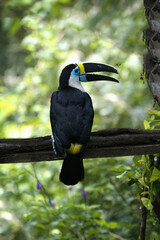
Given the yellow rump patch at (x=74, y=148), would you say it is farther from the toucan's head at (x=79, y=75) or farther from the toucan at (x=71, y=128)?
the toucan's head at (x=79, y=75)

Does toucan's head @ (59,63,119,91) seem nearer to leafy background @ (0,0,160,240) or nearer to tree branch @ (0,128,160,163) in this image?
leafy background @ (0,0,160,240)

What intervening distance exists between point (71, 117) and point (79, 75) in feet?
1.96

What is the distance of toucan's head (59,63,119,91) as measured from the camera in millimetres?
2256

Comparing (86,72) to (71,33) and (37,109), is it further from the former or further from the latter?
(71,33)

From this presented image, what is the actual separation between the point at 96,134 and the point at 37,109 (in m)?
2.56

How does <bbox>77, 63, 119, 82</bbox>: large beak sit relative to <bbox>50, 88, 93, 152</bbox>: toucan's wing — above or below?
above

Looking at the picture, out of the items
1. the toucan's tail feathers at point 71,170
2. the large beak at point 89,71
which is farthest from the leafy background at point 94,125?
the toucan's tail feathers at point 71,170

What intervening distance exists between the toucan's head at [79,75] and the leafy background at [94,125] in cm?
14

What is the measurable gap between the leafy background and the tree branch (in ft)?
0.58

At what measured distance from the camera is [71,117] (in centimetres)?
183

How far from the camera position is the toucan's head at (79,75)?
2.26 metres

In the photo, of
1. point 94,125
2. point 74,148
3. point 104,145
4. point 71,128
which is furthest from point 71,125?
point 94,125

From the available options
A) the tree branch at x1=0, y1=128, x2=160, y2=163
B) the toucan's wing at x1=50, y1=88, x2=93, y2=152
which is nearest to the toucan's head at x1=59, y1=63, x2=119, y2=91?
the toucan's wing at x1=50, y1=88, x2=93, y2=152

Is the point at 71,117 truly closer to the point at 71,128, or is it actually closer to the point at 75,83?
the point at 71,128
